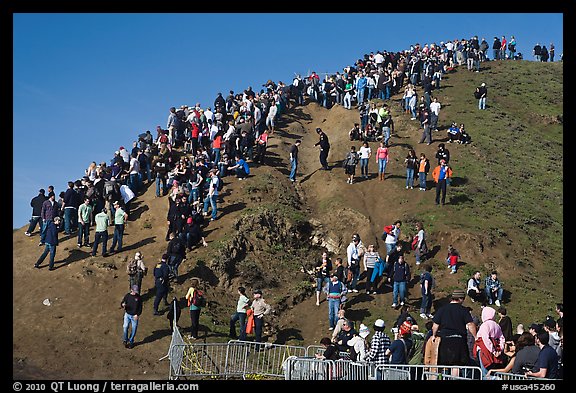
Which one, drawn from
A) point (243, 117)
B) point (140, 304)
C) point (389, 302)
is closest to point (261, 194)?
point (243, 117)

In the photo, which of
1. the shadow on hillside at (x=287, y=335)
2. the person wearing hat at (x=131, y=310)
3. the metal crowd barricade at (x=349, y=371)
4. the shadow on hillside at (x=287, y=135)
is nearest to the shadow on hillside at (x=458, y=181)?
the shadow on hillside at (x=287, y=135)

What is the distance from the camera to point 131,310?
20234 millimetres

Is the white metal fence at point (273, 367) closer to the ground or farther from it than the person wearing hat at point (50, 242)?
closer to the ground

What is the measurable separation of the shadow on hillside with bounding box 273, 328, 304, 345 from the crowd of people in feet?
3.97

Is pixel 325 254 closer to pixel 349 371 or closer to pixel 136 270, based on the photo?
pixel 136 270

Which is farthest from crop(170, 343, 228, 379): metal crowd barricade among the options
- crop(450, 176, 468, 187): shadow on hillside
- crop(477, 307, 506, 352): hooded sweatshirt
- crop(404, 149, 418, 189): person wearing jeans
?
crop(450, 176, 468, 187): shadow on hillside

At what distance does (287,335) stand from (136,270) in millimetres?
5786

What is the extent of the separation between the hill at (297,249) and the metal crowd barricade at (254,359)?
2033 mm

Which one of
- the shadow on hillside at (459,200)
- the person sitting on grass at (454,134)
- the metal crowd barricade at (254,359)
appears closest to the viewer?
the metal crowd barricade at (254,359)

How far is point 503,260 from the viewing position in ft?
87.9

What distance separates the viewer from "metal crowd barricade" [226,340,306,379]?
758 inches

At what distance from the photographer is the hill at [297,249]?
21.3 m

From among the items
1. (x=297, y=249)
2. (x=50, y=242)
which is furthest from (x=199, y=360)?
(x=297, y=249)

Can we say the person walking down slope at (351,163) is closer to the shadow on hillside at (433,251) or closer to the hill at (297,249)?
the hill at (297,249)
